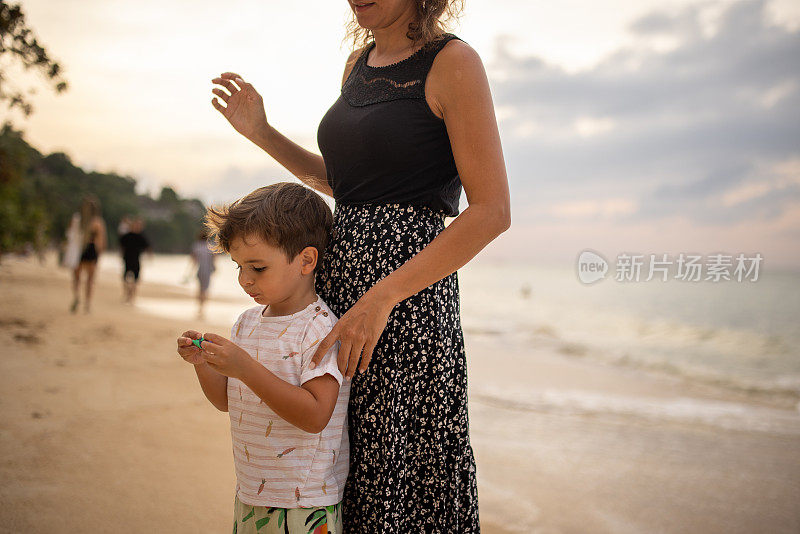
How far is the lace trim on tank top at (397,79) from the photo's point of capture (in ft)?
4.64

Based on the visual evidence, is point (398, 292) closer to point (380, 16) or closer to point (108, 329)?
point (380, 16)

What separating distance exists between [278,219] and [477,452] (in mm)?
3516

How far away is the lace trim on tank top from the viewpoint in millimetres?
1415

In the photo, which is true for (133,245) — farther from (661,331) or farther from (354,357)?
(661,331)

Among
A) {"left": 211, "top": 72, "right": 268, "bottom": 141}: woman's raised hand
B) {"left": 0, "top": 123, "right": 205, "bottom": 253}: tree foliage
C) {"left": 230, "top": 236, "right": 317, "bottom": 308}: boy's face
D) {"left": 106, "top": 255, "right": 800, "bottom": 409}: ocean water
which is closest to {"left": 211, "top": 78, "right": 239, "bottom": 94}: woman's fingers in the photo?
{"left": 211, "top": 72, "right": 268, "bottom": 141}: woman's raised hand

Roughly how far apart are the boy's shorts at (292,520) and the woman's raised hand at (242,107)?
3.55 ft

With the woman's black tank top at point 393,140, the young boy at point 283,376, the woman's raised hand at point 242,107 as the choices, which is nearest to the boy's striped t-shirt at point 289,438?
the young boy at point 283,376

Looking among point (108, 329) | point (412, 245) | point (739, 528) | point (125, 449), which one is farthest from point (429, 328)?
point (108, 329)

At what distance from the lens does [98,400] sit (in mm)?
4469

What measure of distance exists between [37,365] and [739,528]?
5.55m

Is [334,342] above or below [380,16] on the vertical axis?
below

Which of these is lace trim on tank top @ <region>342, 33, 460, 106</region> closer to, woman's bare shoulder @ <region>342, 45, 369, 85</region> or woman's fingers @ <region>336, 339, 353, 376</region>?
woman's bare shoulder @ <region>342, 45, 369, 85</region>

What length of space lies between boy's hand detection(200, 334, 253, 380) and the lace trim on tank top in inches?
26.8

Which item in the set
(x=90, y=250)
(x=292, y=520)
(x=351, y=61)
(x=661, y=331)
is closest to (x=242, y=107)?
(x=351, y=61)
